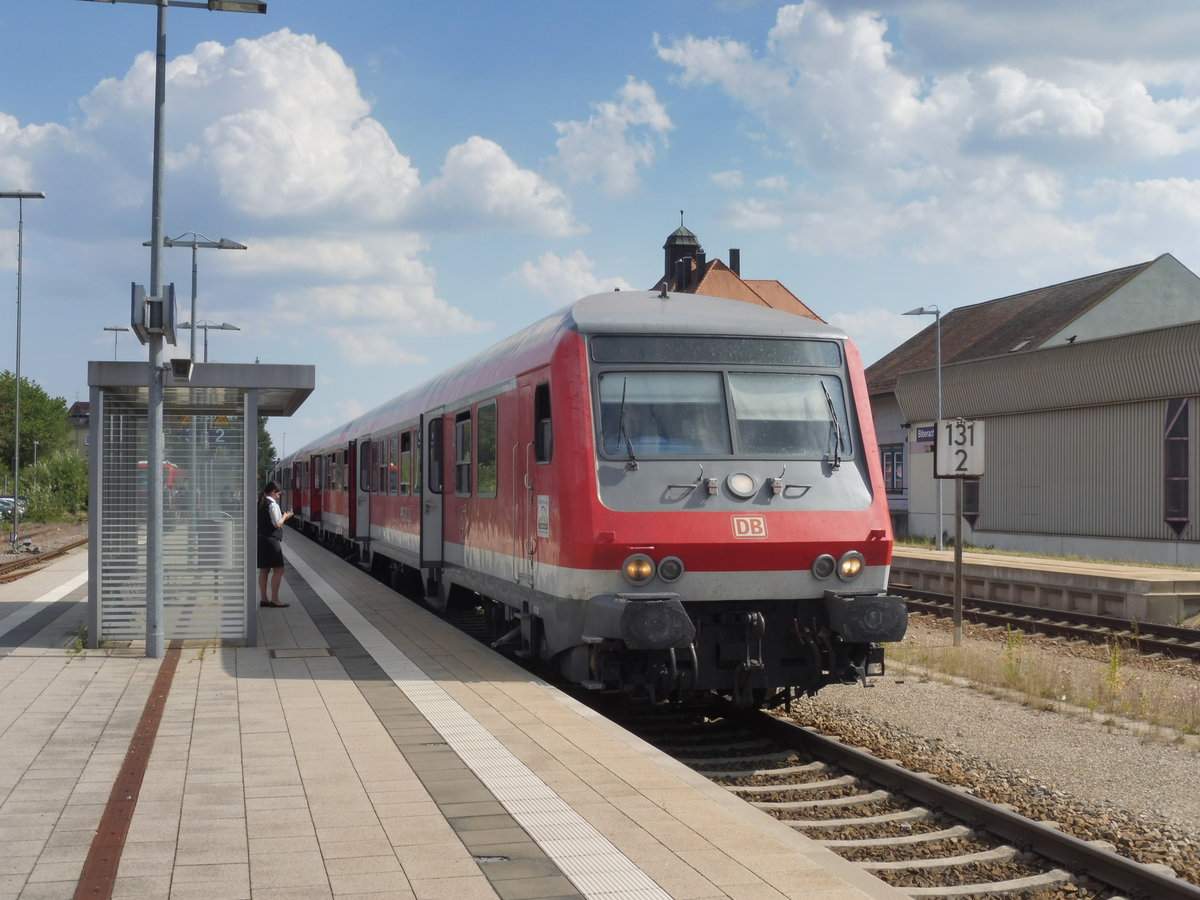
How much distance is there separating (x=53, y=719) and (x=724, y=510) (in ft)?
15.5

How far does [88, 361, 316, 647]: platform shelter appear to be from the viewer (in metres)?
12.6

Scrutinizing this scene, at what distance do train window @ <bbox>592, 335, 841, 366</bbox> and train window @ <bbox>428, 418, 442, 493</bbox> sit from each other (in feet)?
18.3

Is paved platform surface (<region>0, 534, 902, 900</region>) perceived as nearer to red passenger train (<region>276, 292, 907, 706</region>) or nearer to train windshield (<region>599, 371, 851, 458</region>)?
red passenger train (<region>276, 292, 907, 706</region>)

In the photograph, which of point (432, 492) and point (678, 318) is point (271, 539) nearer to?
point (432, 492)

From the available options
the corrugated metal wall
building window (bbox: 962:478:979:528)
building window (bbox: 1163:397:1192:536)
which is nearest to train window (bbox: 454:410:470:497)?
the corrugated metal wall

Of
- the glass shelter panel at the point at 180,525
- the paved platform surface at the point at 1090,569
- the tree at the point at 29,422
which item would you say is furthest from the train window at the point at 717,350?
the tree at the point at 29,422

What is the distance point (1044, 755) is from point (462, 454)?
22.3 ft

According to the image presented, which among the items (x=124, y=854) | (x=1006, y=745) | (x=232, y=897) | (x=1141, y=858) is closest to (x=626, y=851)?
(x=232, y=897)

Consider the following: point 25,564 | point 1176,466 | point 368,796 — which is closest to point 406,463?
point 368,796

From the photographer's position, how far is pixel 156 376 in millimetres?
12055

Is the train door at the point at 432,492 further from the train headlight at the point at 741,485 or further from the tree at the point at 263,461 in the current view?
the train headlight at the point at 741,485

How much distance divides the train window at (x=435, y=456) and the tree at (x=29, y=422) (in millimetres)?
71555

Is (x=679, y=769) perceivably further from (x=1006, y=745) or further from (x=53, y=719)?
(x=53, y=719)

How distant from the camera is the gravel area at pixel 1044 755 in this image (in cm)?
730
